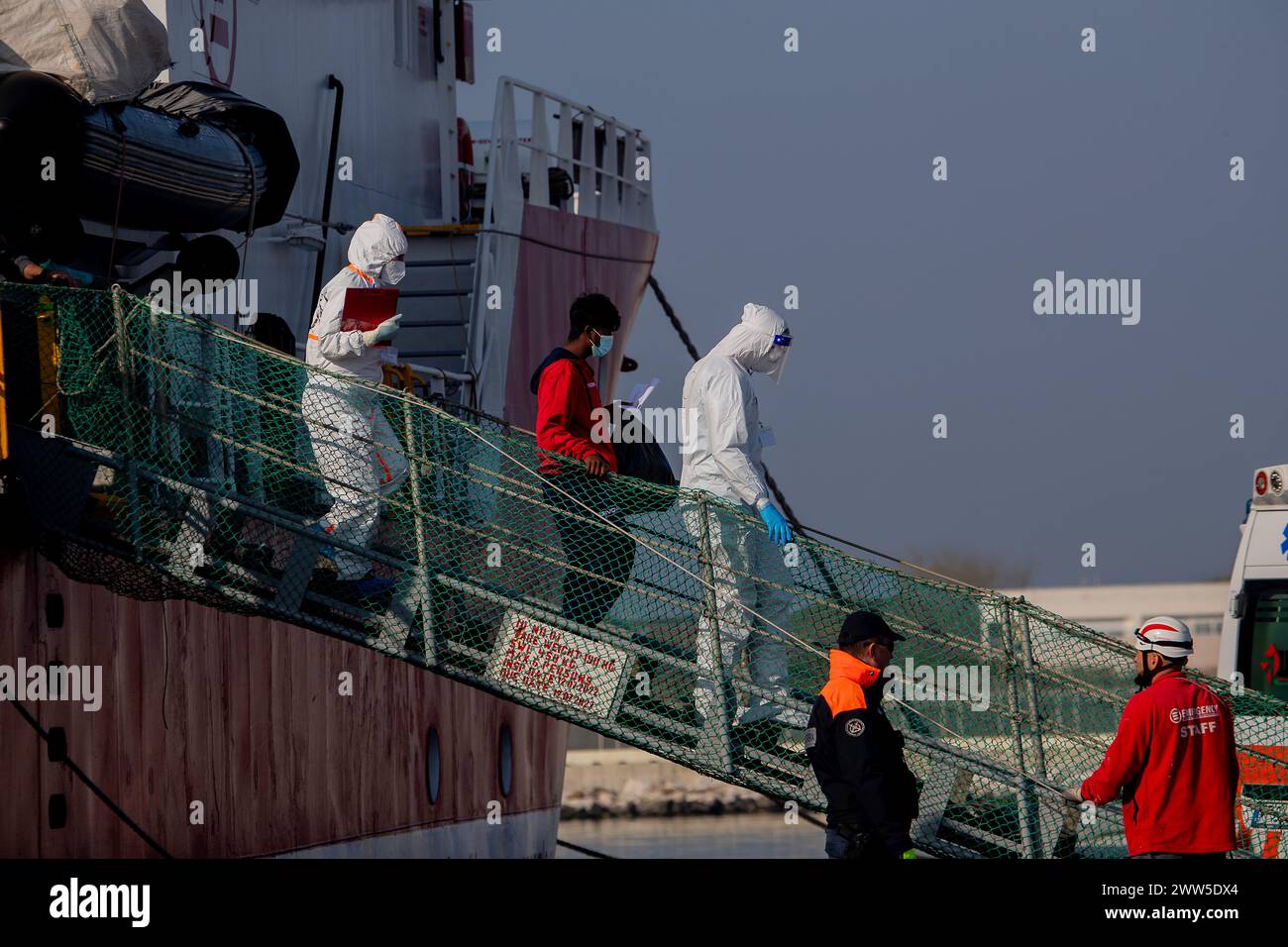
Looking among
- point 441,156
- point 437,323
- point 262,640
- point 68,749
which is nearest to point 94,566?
point 68,749

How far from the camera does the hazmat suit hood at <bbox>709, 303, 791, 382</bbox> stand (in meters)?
9.18

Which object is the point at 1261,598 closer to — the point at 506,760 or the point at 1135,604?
the point at 506,760

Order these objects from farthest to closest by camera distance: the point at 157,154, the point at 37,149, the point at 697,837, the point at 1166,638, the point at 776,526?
the point at 697,837, the point at 157,154, the point at 37,149, the point at 776,526, the point at 1166,638

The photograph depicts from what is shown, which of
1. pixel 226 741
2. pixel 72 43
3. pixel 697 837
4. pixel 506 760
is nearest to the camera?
pixel 72 43

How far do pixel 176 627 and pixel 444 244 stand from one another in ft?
18.3

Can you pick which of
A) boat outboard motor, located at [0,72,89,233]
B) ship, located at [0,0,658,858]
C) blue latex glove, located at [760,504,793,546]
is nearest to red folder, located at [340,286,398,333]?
ship, located at [0,0,658,858]

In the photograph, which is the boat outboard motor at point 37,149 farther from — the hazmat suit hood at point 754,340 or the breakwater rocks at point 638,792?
the breakwater rocks at point 638,792

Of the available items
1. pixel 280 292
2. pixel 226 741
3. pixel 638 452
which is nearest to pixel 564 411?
pixel 638 452

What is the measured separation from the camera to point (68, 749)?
11695mm

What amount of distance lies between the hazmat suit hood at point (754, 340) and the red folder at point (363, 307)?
176cm

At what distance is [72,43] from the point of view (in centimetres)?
1126

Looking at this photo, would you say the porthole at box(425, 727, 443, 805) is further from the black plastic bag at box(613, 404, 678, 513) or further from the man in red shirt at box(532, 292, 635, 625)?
the man in red shirt at box(532, 292, 635, 625)

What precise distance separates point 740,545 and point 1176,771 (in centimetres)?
263
